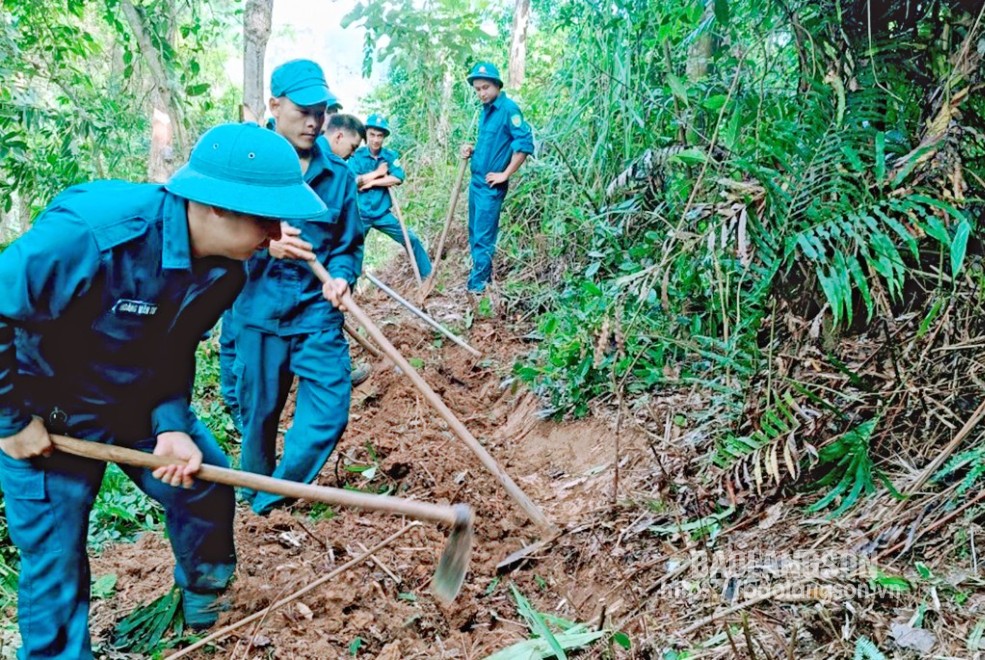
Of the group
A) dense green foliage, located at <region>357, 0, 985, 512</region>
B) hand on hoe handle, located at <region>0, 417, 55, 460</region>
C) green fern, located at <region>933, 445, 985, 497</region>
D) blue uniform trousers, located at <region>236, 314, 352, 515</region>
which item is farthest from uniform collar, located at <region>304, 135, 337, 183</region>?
green fern, located at <region>933, 445, 985, 497</region>

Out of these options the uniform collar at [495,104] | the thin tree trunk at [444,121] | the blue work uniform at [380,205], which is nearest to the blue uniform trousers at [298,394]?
the blue work uniform at [380,205]

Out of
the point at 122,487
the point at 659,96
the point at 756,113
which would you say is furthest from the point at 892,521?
the point at 122,487

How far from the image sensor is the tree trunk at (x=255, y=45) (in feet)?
18.9

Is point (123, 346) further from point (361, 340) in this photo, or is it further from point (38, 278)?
point (361, 340)

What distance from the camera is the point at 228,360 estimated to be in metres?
4.43

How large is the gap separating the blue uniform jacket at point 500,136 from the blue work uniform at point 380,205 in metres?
1.02

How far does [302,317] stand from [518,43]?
8547 millimetres

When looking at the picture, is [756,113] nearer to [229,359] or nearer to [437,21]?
[229,359]

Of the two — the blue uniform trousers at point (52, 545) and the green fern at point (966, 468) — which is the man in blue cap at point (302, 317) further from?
the green fern at point (966, 468)

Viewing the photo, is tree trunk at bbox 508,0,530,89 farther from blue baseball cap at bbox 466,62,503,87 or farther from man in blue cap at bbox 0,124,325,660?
man in blue cap at bbox 0,124,325,660

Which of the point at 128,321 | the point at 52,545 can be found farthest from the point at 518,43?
the point at 52,545

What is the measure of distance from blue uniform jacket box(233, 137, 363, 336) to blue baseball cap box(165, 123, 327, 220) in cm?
126

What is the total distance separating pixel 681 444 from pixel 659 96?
9.17 ft

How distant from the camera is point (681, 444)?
3506mm
